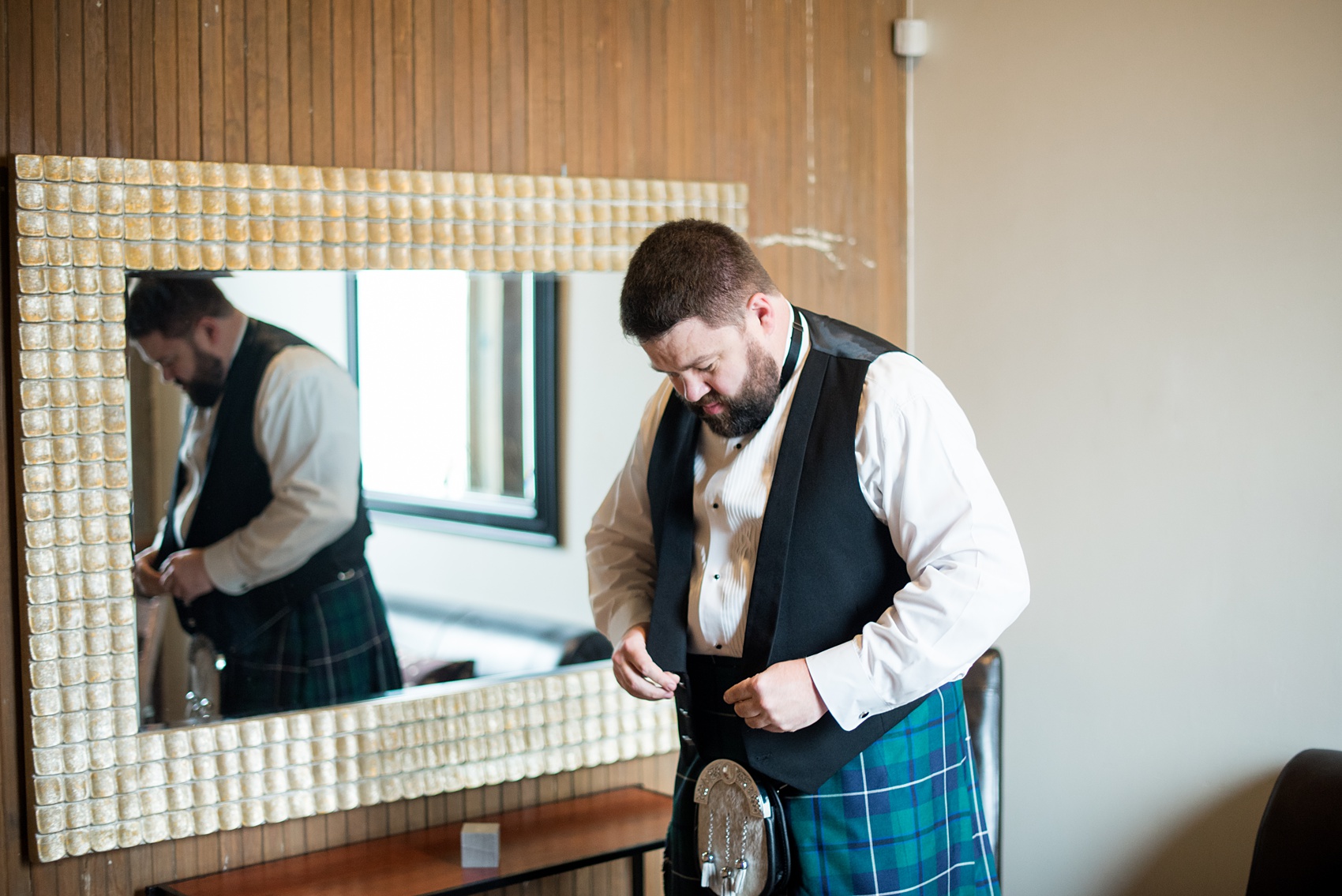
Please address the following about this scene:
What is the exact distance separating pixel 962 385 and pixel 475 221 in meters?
1.35

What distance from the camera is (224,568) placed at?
2.32 meters

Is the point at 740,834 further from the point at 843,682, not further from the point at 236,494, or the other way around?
the point at 236,494

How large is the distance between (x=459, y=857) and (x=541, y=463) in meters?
0.85

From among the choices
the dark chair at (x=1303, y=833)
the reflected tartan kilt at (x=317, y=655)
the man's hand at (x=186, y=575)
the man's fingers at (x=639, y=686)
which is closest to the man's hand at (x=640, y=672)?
the man's fingers at (x=639, y=686)

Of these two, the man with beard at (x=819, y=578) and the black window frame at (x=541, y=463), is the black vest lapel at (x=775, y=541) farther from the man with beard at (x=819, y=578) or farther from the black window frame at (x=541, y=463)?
A: the black window frame at (x=541, y=463)

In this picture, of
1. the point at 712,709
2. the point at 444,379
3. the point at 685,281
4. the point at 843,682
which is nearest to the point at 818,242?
the point at 444,379

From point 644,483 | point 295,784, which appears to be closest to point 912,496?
point 644,483

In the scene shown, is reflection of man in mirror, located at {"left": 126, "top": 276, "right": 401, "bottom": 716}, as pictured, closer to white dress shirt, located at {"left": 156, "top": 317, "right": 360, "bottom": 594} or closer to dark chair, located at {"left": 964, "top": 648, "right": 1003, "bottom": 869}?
white dress shirt, located at {"left": 156, "top": 317, "right": 360, "bottom": 594}

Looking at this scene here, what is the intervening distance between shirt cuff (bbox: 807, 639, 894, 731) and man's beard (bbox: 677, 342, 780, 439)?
1.29 feet

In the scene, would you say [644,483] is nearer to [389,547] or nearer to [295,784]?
[389,547]

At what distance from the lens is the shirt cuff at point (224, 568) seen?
230 cm

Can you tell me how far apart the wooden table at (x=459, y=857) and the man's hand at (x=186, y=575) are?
55 cm

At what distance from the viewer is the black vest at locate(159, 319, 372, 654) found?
228cm

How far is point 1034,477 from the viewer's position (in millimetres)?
2979
